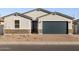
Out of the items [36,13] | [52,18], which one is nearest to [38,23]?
[36,13]

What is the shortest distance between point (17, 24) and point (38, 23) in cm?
48

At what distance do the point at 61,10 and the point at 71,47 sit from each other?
87 centimetres

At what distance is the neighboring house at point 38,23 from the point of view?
34.5 feet

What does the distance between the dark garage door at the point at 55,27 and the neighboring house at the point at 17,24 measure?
15.1 inches

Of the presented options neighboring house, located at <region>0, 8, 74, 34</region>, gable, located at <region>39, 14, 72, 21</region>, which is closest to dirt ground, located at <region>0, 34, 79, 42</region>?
neighboring house, located at <region>0, 8, 74, 34</region>

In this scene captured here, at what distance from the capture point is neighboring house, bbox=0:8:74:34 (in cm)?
1052

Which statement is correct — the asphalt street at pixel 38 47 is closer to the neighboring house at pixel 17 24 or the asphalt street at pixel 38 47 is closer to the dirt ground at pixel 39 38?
→ the dirt ground at pixel 39 38

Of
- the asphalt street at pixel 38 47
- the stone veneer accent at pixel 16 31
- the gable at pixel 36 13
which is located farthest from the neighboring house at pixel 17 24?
the asphalt street at pixel 38 47

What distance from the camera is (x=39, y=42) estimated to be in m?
10.5

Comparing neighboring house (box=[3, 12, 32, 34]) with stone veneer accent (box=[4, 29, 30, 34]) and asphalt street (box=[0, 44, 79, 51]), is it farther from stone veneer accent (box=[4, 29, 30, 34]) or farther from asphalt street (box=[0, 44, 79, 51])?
asphalt street (box=[0, 44, 79, 51])

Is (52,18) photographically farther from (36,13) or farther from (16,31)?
(16,31)

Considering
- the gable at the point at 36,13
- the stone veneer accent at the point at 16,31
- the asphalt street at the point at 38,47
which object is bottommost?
the asphalt street at the point at 38,47

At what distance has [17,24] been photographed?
10586mm
